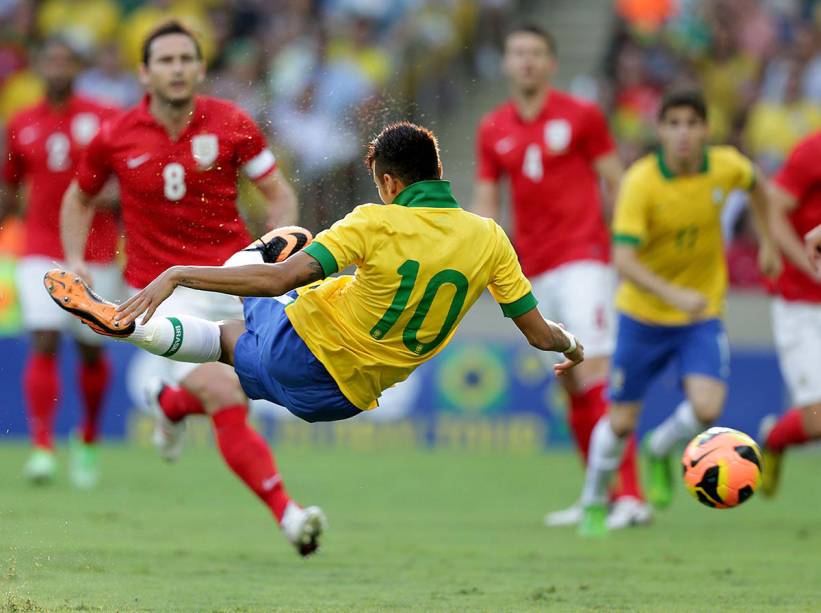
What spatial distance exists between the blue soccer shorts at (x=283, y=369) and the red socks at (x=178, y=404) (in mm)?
1890

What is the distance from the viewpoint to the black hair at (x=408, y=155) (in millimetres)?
6082

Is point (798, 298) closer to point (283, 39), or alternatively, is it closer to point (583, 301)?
point (583, 301)

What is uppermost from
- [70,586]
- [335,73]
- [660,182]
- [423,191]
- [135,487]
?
[335,73]

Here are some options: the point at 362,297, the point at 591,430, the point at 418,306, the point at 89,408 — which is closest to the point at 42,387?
the point at 89,408

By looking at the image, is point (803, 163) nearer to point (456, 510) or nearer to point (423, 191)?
point (456, 510)

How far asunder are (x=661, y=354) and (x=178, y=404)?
9.97ft

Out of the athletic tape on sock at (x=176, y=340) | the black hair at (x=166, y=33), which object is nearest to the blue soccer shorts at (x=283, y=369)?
the athletic tape on sock at (x=176, y=340)

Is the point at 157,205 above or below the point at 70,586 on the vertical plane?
above

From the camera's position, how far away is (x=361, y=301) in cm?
627

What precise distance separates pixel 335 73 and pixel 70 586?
9852mm

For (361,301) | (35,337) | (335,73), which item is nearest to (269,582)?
(361,301)

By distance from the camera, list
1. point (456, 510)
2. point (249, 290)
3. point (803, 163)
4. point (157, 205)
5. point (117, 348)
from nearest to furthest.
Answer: point (249, 290)
point (157, 205)
point (803, 163)
point (456, 510)
point (117, 348)

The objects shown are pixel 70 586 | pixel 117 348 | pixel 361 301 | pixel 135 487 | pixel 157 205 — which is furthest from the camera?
pixel 117 348

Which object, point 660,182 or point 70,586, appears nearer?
point 70,586
